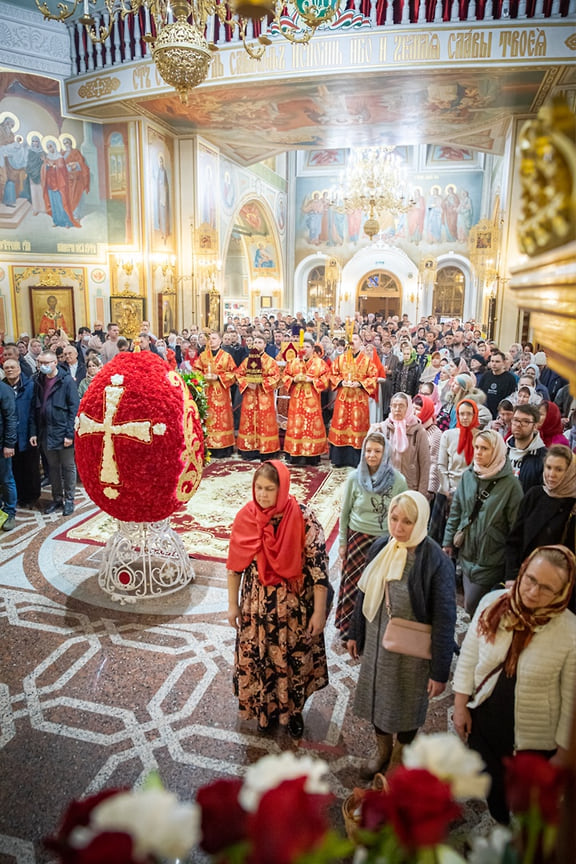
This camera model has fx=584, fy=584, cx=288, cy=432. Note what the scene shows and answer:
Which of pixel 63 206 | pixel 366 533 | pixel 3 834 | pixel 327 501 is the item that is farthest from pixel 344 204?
pixel 3 834

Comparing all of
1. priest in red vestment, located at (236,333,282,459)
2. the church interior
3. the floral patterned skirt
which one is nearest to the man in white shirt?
priest in red vestment, located at (236,333,282,459)

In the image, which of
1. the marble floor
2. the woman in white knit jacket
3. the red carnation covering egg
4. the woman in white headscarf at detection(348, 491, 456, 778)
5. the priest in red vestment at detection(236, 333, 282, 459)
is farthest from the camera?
the priest in red vestment at detection(236, 333, 282, 459)

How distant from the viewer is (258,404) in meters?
8.79

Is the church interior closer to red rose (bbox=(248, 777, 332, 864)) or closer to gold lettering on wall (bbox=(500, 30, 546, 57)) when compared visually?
gold lettering on wall (bbox=(500, 30, 546, 57))

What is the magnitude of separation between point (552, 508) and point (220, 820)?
298cm

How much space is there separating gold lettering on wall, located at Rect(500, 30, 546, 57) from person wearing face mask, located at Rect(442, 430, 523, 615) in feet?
30.8

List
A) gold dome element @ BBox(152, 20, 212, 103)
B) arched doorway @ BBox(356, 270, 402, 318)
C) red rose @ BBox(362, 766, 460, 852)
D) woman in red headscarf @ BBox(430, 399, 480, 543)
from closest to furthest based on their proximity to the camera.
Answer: red rose @ BBox(362, 766, 460, 852), woman in red headscarf @ BBox(430, 399, 480, 543), gold dome element @ BBox(152, 20, 212, 103), arched doorway @ BBox(356, 270, 402, 318)

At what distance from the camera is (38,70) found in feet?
41.3

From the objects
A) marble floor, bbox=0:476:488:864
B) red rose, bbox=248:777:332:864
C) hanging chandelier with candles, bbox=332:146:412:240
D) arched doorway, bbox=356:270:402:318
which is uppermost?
hanging chandelier with candles, bbox=332:146:412:240

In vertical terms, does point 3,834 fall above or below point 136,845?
below

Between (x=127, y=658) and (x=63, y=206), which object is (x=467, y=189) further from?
(x=127, y=658)

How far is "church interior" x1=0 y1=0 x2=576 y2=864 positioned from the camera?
3.11m

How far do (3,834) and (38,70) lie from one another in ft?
47.3

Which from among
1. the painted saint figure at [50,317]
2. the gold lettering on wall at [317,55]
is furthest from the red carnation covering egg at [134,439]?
the painted saint figure at [50,317]
